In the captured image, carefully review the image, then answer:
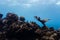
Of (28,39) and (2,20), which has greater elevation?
(2,20)

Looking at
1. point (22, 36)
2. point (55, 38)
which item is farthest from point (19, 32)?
point (55, 38)

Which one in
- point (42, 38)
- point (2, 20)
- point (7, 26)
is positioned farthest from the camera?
point (2, 20)

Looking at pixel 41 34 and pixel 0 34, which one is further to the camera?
pixel 0 34

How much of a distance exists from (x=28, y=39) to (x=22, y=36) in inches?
19.0

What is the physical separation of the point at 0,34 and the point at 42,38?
328 centimetres

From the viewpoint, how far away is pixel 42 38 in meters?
10.3

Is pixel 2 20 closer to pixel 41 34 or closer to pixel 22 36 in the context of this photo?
pixel 22 36

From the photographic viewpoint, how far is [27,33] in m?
10.7

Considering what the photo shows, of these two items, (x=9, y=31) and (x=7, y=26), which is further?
(x=7, y=26)

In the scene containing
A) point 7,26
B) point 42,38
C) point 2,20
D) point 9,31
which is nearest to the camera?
point 42,38

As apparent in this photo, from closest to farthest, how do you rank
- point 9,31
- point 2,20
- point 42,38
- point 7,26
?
point 42,38, point 9,31, point 7,26, point 2,20

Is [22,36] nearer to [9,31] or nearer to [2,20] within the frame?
[9,31]

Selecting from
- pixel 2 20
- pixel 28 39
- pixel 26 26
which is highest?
pixel 2 20

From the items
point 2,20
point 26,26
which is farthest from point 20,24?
point 2,20
